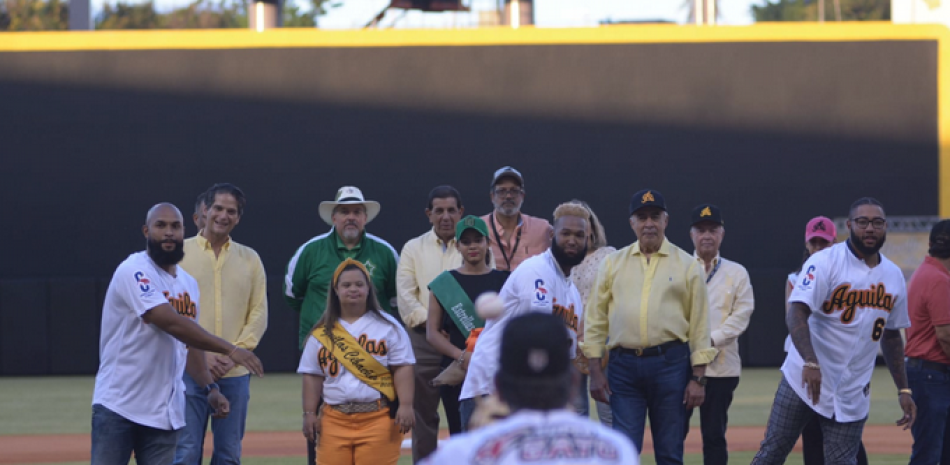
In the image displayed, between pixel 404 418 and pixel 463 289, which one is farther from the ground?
pixel 463 289

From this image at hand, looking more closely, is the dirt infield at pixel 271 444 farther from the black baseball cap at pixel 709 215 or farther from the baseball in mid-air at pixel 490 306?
the baseball in mid-air at pixel 490 306

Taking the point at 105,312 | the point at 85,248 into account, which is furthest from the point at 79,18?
the point at 105,312

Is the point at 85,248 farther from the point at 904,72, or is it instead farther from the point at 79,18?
the point at 904,72

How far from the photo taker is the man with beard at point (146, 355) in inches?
213

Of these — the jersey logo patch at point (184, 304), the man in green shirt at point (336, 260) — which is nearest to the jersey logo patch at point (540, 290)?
the man in green shirt at point (336, 260)

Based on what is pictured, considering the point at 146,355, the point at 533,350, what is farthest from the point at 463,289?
the point at 533,350

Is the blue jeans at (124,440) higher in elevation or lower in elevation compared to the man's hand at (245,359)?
lower

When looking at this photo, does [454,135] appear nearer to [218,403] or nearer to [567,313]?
[218,403]

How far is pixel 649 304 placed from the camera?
6789 mm

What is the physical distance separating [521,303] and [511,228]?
6.23 feet

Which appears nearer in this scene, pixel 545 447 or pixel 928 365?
pixel 545 447

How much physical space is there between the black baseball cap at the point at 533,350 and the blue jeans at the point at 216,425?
4.38m

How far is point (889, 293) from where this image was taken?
21.7 feet

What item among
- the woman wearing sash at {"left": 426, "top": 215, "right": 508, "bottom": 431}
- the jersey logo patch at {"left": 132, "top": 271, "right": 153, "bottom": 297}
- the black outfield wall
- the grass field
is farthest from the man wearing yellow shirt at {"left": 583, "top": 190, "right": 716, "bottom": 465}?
the black outfield wall
